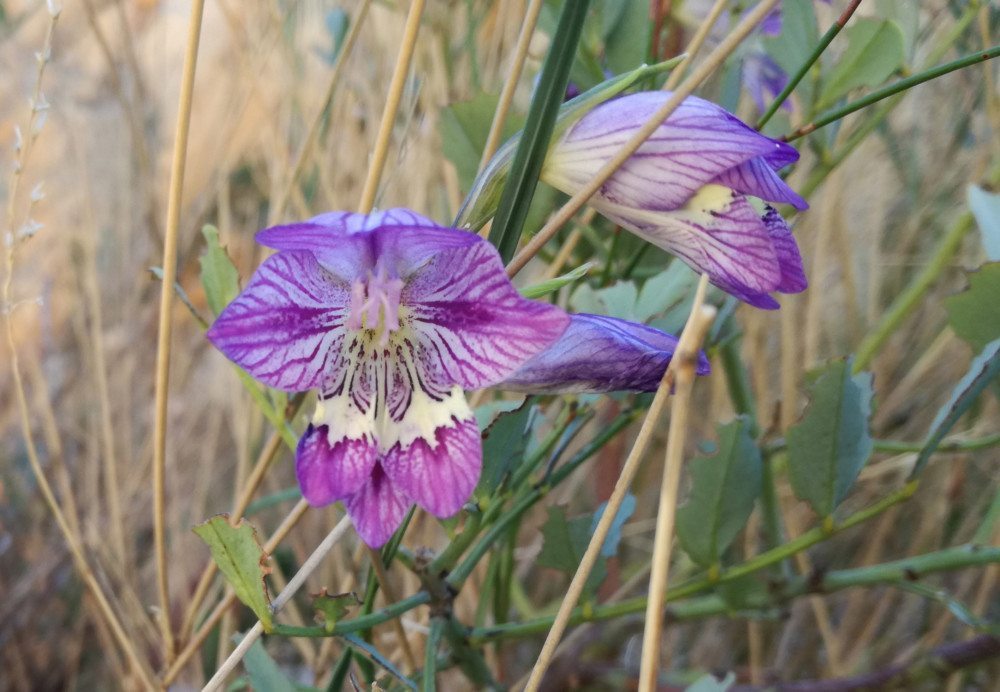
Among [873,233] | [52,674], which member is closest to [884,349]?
[873,233]

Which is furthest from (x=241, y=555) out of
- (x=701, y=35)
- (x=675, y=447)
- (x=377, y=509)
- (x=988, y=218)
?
(x=988, y=218)

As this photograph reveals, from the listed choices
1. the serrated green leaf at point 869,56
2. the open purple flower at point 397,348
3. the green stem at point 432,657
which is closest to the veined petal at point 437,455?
the open purple flower at point 397,348

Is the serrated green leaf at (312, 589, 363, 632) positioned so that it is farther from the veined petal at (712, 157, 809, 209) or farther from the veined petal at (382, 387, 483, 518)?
the veined petal at (712, 157, 809, 209)

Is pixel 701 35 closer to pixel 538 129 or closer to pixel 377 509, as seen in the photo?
pixel 538 129

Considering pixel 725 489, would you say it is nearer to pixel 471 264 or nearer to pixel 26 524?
pixel 471 264

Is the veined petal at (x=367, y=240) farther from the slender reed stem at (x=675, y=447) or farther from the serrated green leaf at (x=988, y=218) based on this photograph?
the serrated green leaf at (x=988, y=218)

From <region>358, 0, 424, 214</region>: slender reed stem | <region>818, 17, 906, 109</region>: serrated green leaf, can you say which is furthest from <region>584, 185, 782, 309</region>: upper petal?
<region>818, 17, 906, 109</region>: serrated green leaf

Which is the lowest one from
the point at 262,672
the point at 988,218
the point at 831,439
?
the point at 262,672
